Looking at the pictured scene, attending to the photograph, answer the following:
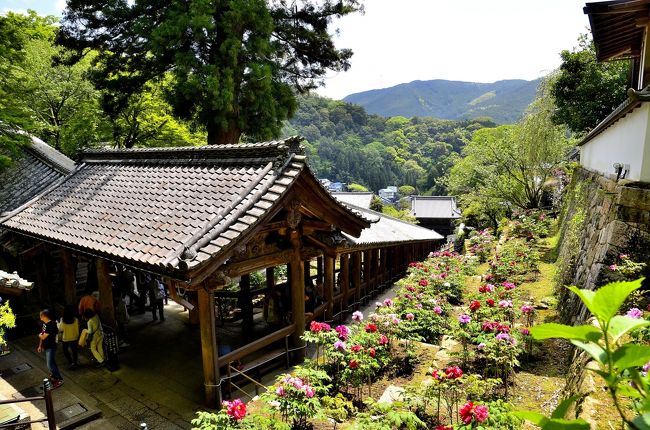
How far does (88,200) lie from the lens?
9.30 metres

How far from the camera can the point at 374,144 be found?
105312 mm

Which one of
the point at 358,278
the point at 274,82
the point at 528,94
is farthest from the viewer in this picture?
the point at 528,94

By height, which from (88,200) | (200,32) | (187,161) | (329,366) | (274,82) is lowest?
(329,366)

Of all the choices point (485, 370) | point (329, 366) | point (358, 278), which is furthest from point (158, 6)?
point (485, 370)

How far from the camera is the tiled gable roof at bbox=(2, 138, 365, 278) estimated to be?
635 centimetres

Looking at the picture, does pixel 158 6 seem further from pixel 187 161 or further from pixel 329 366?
pixel 329 366

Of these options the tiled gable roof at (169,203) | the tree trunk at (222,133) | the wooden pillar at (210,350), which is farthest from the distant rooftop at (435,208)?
the wooden pillar at (210,350)

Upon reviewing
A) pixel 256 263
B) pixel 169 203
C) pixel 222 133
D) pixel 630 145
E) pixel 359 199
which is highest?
pixel 222 133

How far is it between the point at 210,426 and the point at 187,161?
21.1ft

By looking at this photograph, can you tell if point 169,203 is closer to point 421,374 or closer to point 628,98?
point 421,374

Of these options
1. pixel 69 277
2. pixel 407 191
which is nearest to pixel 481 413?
pixel 69 277

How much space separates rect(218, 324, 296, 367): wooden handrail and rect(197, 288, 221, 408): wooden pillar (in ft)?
0.65

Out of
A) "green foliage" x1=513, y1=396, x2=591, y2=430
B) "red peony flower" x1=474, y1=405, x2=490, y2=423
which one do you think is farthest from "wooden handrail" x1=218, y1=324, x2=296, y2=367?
"green foliage" x1=513, y1=396, x2=591, y2=430

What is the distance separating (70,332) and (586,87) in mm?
19177
